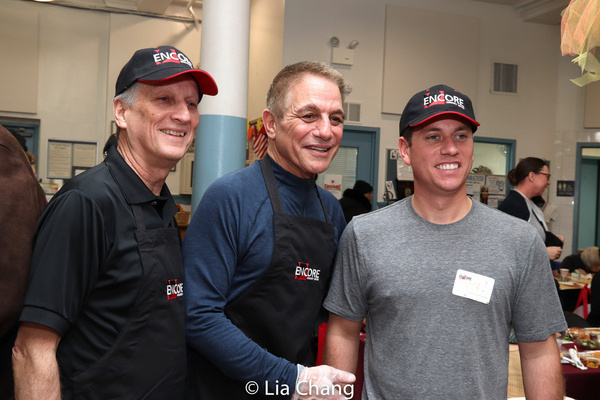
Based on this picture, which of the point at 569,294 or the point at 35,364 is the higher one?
the point at 35,364

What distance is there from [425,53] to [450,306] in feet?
22.2

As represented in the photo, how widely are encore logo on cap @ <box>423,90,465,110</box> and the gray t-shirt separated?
1.14 ft

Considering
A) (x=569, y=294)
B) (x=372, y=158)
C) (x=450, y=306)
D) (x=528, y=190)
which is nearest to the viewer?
(x=450, y=306)

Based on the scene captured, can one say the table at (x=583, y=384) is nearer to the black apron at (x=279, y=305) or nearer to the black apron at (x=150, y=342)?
the black apron at (x=279, y=305)

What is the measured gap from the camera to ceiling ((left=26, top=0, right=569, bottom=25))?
7.70 meters

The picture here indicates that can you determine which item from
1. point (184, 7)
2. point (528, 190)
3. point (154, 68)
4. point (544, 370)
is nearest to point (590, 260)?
point (528, 190)

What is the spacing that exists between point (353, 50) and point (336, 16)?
1.68 ft

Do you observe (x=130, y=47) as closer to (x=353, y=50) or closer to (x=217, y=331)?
(x=353, y=50)

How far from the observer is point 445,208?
64.4 inches

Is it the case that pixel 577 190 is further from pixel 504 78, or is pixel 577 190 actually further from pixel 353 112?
pixel 353 112

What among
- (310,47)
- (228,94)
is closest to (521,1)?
(310,47)

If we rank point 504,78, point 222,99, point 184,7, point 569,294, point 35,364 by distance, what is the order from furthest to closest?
point 184,7
point 504,78
point 569,294
point 222,99
point 35,364

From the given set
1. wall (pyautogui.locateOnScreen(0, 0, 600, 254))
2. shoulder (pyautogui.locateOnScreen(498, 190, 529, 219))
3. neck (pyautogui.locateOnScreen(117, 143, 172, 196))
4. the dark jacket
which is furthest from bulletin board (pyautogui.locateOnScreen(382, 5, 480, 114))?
neck (pyautogui.locateOnScreen(117, 143, 172, 196))

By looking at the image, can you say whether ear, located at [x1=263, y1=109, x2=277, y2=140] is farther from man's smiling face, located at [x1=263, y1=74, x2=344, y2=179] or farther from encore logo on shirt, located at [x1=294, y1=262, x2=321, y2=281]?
encore logo on shirt, located at [x1=294, y1=262, x2=321, y2=281]
